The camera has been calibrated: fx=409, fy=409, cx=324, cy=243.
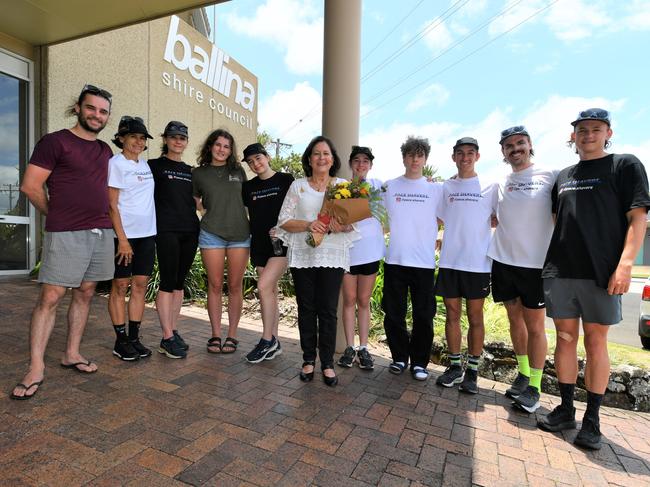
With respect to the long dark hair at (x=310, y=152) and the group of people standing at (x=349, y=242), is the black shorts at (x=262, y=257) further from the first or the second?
the long dark hair at (x=310, y=152)

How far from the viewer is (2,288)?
5.91 metres

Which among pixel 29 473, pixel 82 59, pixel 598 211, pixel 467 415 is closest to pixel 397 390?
pixel 467 415

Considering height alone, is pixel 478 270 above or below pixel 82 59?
below

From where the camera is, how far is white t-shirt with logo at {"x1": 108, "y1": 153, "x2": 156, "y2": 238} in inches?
127

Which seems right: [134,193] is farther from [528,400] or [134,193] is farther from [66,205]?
[528,400]

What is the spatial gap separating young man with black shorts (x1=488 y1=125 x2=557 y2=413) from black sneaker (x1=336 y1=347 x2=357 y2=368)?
133 cm

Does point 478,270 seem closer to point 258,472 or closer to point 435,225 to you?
point 435,225

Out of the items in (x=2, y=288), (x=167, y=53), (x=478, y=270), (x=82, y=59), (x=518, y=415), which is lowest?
(x=518, y=415)

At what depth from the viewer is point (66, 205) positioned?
2.85 metres

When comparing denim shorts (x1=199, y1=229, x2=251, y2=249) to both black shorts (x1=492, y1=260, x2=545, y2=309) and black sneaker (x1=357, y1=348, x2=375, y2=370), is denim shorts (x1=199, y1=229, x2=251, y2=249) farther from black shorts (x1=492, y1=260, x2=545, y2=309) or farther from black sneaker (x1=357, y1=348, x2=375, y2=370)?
black shorts (x1=492, y1=260, x2=545, y2=309)

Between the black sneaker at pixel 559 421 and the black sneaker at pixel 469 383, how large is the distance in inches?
22.7

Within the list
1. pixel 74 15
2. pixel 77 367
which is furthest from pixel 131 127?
pixel 74 15

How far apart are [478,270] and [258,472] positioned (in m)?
2.16

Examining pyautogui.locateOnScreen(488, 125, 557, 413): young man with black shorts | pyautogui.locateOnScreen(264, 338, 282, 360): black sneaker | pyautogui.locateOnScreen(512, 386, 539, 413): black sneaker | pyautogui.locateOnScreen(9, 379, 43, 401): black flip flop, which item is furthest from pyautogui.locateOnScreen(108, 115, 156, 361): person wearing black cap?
pyautogui.locateOnScreen(512, 386, 539, 413): black sneaker
